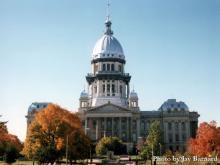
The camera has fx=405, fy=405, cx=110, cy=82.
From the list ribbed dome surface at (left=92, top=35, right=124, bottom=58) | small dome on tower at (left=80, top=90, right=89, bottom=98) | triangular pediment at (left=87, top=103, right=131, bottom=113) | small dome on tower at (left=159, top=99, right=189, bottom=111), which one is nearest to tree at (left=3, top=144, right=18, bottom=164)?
triangular pediment at (left=87, top=103, right=131, bottom=113)

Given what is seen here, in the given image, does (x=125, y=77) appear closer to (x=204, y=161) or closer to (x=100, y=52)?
(x=100, y=52)

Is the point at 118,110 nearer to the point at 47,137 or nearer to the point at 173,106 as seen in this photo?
the point at 173,106

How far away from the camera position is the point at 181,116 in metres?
143

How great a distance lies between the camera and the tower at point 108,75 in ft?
476

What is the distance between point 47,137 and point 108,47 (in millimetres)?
84482

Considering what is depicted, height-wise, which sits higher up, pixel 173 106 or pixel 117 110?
pixel 173 106

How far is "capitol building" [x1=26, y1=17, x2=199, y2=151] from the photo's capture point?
136m

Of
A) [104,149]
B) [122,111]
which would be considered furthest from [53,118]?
[122,111]

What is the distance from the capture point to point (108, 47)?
150m

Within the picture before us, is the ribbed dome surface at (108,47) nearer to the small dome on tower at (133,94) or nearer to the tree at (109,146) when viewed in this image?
the small dome on tower at (133,94)

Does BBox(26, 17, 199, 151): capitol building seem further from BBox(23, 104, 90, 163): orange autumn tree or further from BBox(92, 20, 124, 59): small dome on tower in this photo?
BBox(23, 104, 90, 163): orange autumn tree

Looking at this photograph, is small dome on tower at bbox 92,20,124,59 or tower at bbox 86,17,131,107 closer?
tower at bbox 86,17,131,107

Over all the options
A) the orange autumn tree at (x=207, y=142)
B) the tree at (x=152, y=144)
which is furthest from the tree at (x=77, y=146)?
the orange autumn tree at (x=207, y=142)

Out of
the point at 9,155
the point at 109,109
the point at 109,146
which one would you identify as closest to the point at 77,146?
the point at 9,155
